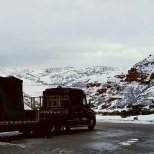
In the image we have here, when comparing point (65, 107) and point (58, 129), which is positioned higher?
point (65, 107)

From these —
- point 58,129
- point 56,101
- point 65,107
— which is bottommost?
point 58,129

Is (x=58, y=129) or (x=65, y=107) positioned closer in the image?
(x=58, y=129)

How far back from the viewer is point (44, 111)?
2241 cm

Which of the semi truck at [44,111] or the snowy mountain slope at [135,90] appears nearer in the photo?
the semi truck at [44,111]

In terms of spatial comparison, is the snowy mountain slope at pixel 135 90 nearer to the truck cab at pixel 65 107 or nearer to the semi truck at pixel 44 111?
the truck cab at pixel 65 107

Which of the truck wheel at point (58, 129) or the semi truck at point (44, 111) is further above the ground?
the semi truck at point (44, 111)

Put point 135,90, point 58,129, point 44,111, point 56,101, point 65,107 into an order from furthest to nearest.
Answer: point 135,90
point 56,101
point 65,107
point 58,129
point 44,111

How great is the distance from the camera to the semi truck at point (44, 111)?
20.2 m

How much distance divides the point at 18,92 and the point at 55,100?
3.73m

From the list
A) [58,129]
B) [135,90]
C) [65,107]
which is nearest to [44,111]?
[58,129]

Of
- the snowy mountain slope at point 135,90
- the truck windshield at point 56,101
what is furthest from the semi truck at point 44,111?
the snowy mountain slope at point 135,90

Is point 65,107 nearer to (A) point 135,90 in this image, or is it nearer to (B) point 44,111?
(B) point 44,111

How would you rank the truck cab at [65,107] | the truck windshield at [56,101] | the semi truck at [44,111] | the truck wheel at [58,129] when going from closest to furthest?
the semi truck at [44,111] → the truck wheel at [58,129] → the truck cab at [65,107] → the truck windshield at [56,101]

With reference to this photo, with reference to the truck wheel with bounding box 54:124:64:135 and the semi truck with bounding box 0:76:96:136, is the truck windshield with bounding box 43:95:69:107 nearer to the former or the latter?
the semi truck with bounding box 0:76:96:136
